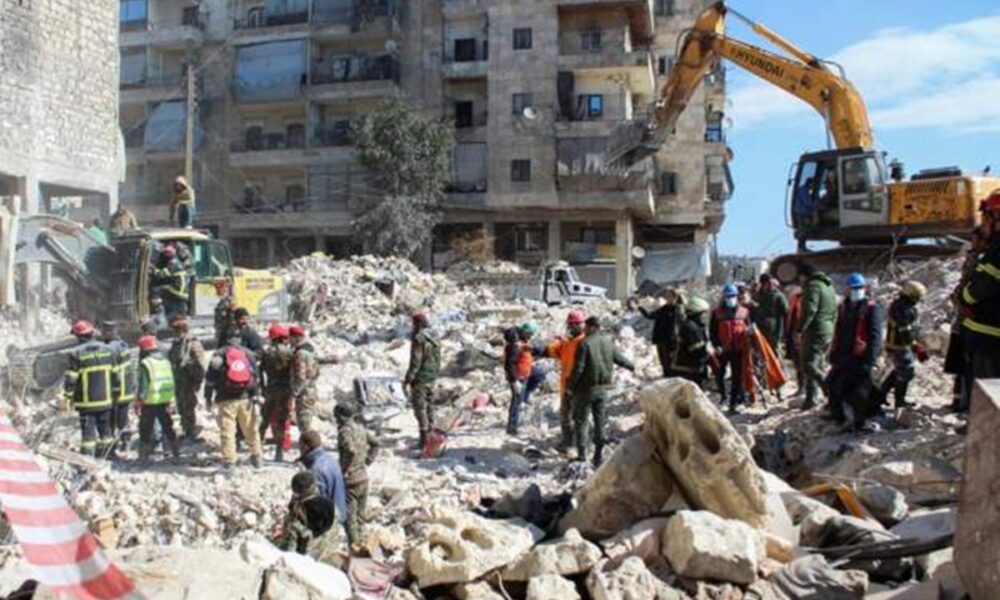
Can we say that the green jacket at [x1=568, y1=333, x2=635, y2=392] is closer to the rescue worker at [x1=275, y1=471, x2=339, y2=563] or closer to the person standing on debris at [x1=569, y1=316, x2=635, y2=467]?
the person standing on debris at [x1=569, y1=316, x2=635, y2=467]

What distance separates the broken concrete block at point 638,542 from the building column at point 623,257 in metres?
26.2

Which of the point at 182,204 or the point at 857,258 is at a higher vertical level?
the point at 182,204

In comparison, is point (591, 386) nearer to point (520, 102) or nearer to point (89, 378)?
point (89, 378)

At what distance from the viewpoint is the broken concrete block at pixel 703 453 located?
5.50m

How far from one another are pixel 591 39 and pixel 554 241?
731 centimetres

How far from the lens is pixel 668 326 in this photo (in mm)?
10109

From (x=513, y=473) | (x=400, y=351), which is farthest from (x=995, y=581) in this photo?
(x=400, y=351)

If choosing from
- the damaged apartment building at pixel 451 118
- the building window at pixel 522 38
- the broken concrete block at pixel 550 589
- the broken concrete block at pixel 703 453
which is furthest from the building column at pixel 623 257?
the broken concrete block at pixel 550 589

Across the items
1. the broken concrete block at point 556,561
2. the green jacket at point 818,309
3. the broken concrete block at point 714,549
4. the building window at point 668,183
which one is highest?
the building window at point 668,183

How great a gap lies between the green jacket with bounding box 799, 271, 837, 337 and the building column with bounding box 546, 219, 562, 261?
23.4 m

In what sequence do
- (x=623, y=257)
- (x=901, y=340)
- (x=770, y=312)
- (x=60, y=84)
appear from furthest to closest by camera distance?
(x=623, y=257), (x=60, y=84), (x=770, y=312), (x=901, y=340)

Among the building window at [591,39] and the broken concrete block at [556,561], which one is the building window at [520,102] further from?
the broken concrete block at [556,561]

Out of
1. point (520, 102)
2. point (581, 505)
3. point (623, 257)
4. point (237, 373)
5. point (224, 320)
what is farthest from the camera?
point (520, 102)

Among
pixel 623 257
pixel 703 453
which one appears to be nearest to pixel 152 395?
pixel 703 453
